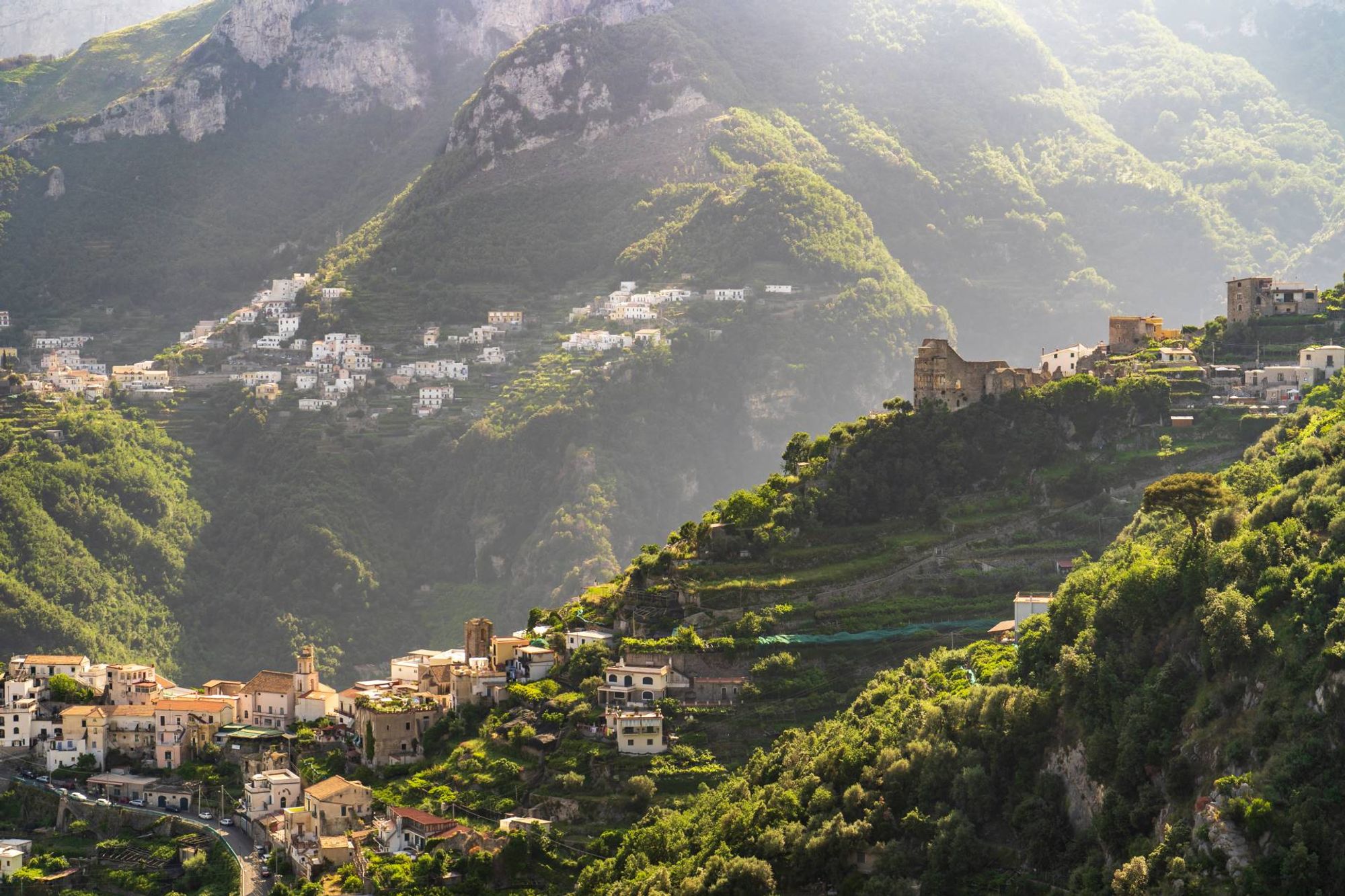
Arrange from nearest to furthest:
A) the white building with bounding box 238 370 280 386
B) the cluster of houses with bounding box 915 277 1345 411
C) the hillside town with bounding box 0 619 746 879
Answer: the hillside town with bounding box 0 619 746 879
the cluster of houses with bounding box 915 277 1345 411
the white building with bounding box 238 370 280 386

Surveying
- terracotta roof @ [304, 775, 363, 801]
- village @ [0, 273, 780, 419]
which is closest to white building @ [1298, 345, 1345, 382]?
terracotta roof @ [304, 775, 363, 801]

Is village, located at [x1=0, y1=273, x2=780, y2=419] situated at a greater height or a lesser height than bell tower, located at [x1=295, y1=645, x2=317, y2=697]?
greater

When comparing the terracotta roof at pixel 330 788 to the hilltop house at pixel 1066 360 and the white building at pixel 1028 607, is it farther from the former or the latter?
the hilltop house at pixel 1066 360

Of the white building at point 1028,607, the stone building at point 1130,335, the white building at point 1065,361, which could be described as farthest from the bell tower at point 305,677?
the stone building at point 1130,335

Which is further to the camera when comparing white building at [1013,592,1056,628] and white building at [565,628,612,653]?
white building at [565,628,612,653]

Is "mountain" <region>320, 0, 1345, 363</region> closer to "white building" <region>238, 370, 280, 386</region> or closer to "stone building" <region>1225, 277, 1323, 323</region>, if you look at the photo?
"white building" <region>238, 370, 280, 386</region>

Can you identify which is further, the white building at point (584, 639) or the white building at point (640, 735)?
the white building at point (584, 639)

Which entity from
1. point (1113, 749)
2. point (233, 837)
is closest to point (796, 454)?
point (233, 837)
